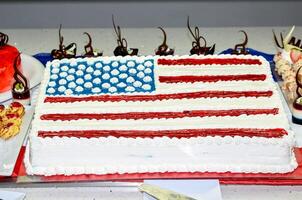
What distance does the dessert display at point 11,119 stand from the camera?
5.50ft

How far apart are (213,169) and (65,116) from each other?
405mm

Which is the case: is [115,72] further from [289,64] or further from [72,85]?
[289,64]

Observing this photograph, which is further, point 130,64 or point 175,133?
point 130,64

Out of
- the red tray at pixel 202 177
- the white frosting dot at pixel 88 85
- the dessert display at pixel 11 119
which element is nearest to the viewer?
the red tray at pixel 202 177

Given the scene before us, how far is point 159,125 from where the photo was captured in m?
1.61

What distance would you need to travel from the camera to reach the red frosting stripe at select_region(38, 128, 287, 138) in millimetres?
1572

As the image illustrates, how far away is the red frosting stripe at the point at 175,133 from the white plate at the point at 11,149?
0.10 m

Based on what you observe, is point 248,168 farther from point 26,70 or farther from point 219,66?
point 26,70

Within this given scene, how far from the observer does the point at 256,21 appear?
10.4 feet

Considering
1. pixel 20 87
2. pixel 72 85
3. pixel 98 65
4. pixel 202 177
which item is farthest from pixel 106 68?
pixel 202 177

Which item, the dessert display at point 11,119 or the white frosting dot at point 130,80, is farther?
the white frosting dot at point 130,80

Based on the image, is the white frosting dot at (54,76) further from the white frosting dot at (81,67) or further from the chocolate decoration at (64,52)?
the chocolate decoration at (64,52)

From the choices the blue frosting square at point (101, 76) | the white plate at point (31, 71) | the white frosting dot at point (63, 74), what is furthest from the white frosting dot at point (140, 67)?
the white plate at point (31, 71)

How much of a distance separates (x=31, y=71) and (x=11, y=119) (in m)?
0.37
